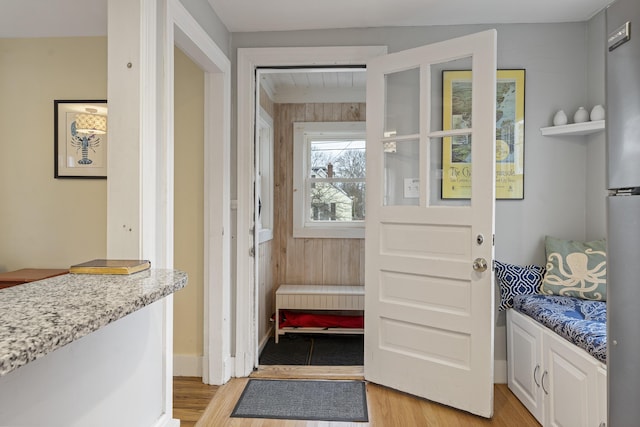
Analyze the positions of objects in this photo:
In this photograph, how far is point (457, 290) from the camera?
221 centimetres

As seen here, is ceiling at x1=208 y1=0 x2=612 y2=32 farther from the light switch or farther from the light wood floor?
the light wood floor

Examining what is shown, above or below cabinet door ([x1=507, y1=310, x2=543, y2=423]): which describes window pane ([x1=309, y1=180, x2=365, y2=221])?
above

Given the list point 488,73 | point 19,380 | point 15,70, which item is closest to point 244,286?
point 19,380

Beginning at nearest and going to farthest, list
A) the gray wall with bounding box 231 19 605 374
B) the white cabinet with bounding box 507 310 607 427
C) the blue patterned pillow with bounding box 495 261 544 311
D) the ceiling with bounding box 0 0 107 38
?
the white cabinet with bounding box 507 310 607 427, the ceiling with bounding box 0 0 107 38, the blue patterned pillow with bounding box 495 261 544 311, the gray wall with bounding box 231 19 605 374

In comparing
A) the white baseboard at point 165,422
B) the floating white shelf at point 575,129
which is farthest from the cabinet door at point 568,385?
the white baseboard at point 165,422

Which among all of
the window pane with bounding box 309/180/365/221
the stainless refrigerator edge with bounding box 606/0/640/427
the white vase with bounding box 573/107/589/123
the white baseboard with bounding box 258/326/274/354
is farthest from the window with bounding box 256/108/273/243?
the stainless refrigerator edge with bounding box 606/0/640/427

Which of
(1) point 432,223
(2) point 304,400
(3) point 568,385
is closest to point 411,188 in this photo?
(1) point 432,223

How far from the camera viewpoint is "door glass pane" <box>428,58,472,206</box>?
2232 mm

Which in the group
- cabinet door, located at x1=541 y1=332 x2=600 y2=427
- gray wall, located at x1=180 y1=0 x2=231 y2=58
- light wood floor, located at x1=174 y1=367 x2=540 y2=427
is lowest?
light wood floor, located at x1=174 y1=367 x2=540 y2=427

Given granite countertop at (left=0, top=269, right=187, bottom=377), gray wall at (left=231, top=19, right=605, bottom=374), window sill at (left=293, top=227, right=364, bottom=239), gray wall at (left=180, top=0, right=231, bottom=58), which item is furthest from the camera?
window sill at (left=293, top=227, right=364, bottom=239)

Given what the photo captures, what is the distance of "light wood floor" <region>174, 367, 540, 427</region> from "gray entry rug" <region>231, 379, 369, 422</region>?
45 millimetres

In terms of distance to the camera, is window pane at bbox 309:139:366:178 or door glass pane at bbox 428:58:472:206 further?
window pane at bbox 309:139:366:178

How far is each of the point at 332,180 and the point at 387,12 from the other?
5.95 feet

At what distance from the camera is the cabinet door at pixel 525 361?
6.73ft
